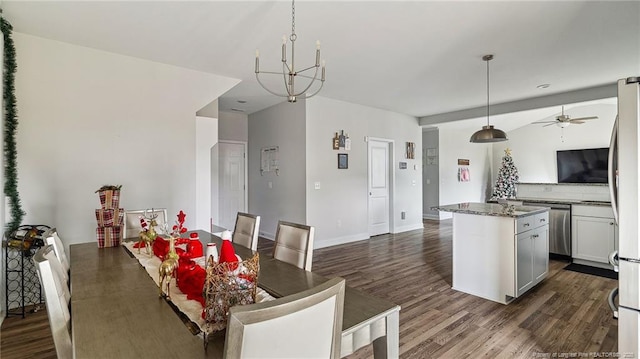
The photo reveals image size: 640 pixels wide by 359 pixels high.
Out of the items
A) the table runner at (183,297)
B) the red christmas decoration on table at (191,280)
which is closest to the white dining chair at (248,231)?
the table runner at (183,297)

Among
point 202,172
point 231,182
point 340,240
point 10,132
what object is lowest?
point 340,240

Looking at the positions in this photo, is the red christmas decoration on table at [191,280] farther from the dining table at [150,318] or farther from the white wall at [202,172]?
the white wall at [202,172]

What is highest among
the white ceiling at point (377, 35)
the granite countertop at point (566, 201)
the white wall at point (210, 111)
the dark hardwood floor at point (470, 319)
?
the white ceiling at point (377, 35)

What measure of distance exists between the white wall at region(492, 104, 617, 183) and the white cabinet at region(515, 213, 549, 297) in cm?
603

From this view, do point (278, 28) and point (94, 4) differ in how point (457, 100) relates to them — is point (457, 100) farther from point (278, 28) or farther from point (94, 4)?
point (94, 4)

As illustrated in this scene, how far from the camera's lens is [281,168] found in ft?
18.1

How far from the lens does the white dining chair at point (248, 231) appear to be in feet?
7.93

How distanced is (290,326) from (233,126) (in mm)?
5997

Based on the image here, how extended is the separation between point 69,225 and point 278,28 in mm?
2833

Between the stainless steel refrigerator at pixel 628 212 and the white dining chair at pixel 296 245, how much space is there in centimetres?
158

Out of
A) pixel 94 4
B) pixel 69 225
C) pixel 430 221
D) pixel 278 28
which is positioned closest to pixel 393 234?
pixel 430 221

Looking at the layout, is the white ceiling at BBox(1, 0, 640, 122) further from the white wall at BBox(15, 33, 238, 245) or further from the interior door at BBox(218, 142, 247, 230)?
the interior door at BBox(218, 142, 247, 230)

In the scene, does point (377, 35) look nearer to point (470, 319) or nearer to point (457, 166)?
point (470, 319)

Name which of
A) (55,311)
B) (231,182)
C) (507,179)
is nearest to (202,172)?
(231,182)
